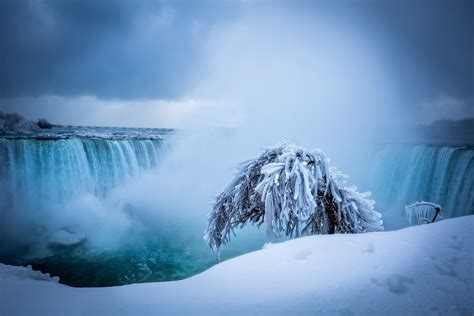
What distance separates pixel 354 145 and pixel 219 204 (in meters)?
32.2

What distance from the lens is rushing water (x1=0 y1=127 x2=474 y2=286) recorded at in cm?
1368

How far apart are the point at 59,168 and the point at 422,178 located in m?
25.8

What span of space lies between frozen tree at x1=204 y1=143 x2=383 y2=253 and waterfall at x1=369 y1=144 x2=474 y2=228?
1378 cm

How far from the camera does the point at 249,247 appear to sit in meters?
16.2

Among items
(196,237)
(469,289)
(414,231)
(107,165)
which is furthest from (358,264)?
(107,165)

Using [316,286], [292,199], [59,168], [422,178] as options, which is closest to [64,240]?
[59,168]

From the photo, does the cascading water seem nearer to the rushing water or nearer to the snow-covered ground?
the rushing water

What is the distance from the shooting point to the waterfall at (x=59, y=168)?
53.7ft

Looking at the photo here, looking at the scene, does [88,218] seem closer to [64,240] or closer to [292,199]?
[64,240]

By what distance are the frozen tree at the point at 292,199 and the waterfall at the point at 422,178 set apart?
13.8m

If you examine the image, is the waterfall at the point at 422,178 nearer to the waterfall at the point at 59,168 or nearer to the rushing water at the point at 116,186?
the rushing water at the point at 116,186

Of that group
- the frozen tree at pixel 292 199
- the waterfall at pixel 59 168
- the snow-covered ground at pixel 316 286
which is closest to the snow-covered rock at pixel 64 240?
the waterfall at pixel 59 168

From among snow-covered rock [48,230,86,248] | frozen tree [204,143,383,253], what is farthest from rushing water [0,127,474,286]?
frozen tree [204,143,383,253]

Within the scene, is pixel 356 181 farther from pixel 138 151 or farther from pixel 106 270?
pixel 106 270
